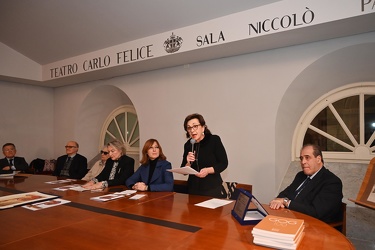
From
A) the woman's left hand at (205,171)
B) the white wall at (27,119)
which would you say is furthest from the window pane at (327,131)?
the white wall at (27,119)

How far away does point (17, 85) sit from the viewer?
20.4 feet

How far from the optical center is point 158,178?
2.97 m

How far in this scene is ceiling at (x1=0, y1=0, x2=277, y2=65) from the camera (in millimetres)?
3518

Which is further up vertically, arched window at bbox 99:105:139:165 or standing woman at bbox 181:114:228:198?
arched window at bbox 99:105:139:165

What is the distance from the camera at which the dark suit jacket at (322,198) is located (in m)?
2.08

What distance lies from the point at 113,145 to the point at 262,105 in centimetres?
206

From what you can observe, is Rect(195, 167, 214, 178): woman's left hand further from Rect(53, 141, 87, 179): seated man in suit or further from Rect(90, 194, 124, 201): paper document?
Rect(53, 141, 87, 179): seated man in suit

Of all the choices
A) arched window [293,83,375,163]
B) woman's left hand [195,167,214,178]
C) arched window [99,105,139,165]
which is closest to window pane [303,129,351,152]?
arched window [293,83,375,163]

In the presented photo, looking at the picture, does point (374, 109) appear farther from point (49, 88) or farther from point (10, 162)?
point (49, 88)

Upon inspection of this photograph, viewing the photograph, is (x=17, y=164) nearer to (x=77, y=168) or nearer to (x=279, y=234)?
(x=77, y=168)

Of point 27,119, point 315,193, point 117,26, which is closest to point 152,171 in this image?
point 315,193

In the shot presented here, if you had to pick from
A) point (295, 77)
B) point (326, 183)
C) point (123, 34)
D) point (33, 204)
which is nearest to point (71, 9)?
point (123, 34)

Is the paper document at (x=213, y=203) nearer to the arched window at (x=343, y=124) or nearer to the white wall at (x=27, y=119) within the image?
the arched window at (x=343, y=124)

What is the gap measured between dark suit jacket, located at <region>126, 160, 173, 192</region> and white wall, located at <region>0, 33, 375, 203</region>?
145 centimetres
